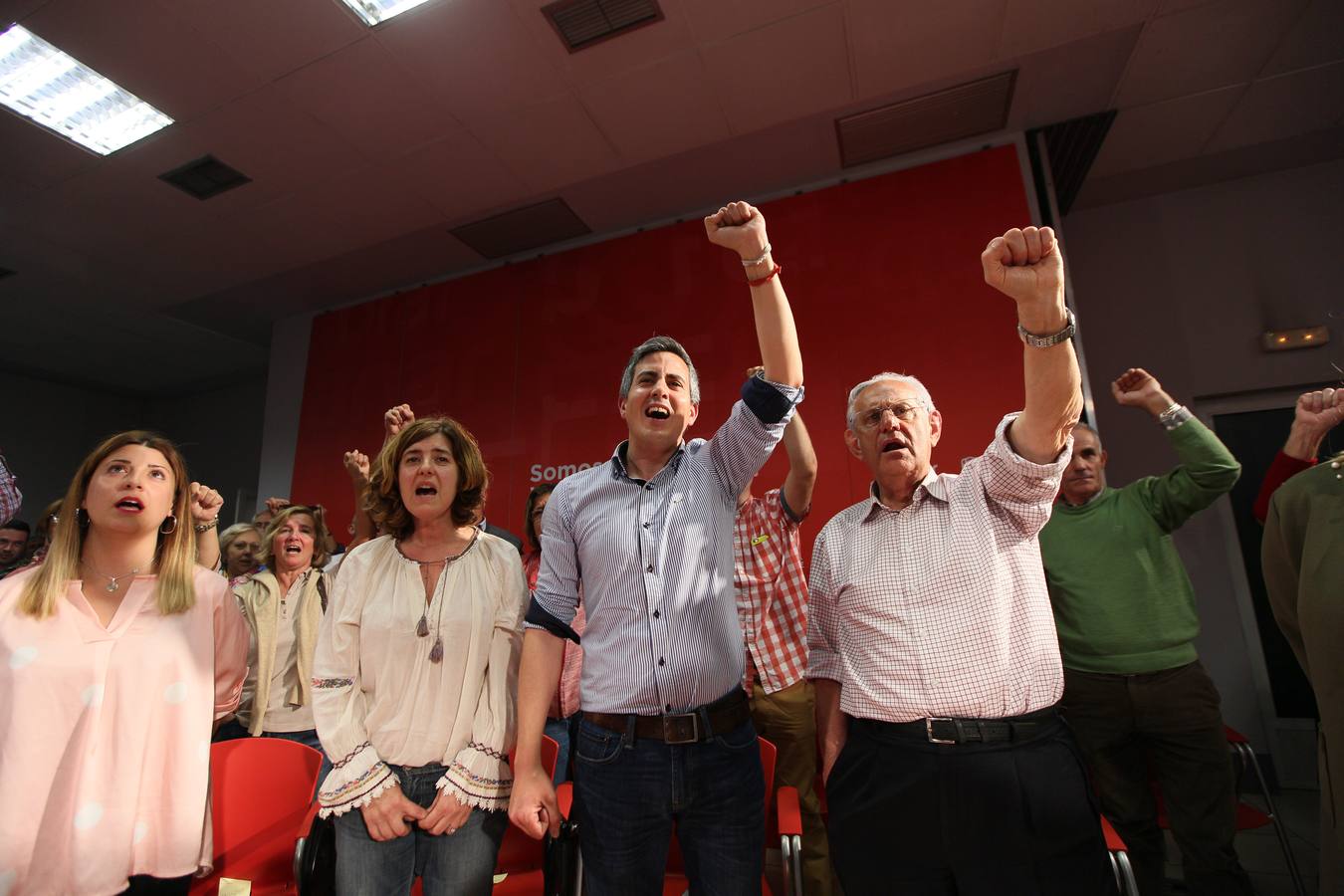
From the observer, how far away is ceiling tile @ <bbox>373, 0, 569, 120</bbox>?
3.03 metres

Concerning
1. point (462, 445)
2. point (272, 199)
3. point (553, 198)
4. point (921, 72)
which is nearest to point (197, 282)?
point (272, 199)

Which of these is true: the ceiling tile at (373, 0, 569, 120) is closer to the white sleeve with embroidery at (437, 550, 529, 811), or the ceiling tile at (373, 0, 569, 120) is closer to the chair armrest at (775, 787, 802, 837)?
the white sleeve with embroidery at (437, 550, 529, 811)

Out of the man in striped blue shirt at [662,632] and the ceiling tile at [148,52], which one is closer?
the man in striped blue shirt at [662,632]

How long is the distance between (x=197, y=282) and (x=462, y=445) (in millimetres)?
5087

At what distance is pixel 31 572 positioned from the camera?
155 centimetres

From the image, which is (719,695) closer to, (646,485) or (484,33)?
(646,485)

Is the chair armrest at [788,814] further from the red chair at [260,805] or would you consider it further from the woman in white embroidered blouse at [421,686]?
the red chair at [260,805]

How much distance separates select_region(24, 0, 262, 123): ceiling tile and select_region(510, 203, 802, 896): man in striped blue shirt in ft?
10.8

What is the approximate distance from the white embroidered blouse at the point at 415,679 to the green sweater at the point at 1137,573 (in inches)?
77.4

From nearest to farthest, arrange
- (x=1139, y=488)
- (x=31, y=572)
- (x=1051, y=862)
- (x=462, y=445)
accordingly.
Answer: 1. (x=1051, y=862)
2. (x=31, y=572)
3. (x=462, y=445)
4. (x=1139, y=488)

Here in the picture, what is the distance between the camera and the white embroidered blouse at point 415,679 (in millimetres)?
1363

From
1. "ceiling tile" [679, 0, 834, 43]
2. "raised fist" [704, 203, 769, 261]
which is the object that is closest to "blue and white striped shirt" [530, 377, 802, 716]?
"raised fist" [704, 203, 769, 261]

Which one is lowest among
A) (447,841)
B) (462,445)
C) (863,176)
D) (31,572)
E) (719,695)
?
(447,841)

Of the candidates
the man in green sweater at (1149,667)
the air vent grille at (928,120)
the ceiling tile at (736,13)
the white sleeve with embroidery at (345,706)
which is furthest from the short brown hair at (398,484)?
the air vent grille at (928,120)
